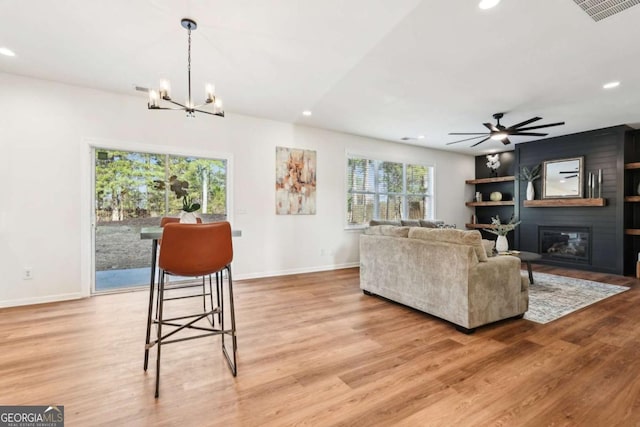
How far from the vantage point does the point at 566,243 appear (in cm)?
594

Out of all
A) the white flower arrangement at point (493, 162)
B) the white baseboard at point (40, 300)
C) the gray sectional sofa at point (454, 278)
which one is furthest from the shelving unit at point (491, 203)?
the white baseboard at point (40, 300)

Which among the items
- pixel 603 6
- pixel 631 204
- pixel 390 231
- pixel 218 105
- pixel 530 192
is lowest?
pixel 390 231

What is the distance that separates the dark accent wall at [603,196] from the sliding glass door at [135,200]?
6.63 meters

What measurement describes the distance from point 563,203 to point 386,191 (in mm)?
3481

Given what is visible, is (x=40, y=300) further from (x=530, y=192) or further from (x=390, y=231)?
(x=530, y=192)

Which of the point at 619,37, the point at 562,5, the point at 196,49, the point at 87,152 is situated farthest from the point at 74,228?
the point at 619,37

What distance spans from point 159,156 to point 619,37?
215 inches

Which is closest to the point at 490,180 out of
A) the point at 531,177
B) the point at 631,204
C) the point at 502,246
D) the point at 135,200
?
the point at 531,177

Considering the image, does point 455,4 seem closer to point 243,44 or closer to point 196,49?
point 243,44

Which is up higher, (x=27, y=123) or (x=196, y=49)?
(x=196, y=49)

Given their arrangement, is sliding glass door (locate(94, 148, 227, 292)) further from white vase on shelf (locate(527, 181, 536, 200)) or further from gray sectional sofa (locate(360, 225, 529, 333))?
white vase on shelf (locate(527, 181, 536, 200))

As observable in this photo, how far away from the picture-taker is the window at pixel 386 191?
6184 mm

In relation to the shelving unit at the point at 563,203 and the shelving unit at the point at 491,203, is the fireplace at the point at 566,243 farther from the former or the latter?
the shelving unit at the point at 491,203

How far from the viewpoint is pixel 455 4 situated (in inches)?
87.0
